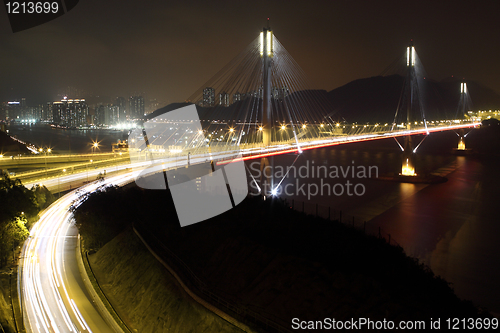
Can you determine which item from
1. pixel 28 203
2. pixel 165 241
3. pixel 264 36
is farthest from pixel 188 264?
pixel 264 36

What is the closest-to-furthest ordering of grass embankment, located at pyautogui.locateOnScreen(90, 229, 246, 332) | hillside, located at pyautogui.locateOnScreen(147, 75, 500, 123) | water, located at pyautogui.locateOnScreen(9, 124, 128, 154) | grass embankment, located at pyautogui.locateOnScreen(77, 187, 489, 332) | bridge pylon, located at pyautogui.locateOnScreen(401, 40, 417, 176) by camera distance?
1. grass embankment, located at pyautogui.locateOnScreen(77, 187, 489, 332)
2. grass embankment, located at pyautogui.locateOnScreen(90, 229, 246, 332)
3. bridge pylon, located at pyautogui.locateOnScreen(401, 40, 417, 176)
4. water, located at pyautogui.locateOnScreen(9, 124, 128, 154)
5. hillside, located at pyautogui.locateOnScreen(147, 75, 500, 123)

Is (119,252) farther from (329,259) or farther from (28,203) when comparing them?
(329,259)

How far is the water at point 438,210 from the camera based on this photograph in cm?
552

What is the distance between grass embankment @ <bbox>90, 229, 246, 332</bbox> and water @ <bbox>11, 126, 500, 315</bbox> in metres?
3.51

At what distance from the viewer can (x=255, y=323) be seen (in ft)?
11.1

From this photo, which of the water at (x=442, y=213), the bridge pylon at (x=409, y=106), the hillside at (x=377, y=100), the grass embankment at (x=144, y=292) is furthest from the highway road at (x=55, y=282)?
the hillside at (x=377, y=100)

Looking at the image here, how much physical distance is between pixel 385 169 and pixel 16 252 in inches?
617

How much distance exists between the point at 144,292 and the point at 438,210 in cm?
856

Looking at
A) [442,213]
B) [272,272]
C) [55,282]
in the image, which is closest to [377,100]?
[442,213]

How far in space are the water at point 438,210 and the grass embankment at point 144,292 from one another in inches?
138

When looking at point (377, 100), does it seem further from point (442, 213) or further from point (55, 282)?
point (55, 282)

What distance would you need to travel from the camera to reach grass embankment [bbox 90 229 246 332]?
390 centimetres

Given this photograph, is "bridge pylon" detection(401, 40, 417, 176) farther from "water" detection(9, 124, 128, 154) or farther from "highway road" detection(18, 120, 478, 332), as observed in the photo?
"water" detection(9, 124, 128, 154)

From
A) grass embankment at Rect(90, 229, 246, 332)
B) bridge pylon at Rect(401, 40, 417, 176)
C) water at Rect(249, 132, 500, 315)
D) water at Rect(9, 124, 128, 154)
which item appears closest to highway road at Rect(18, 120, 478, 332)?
grass embankment at Rect(90, 229, 246, 332)
